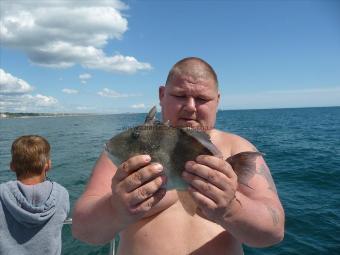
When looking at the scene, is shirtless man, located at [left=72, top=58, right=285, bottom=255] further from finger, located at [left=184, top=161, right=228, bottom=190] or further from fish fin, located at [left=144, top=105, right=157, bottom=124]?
fish fin, located at [left=144, top=105, right=157, bottom=124]

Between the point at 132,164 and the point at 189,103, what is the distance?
1.51 m

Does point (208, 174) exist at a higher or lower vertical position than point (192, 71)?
lower

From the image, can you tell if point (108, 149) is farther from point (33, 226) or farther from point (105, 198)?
point (33, 226)

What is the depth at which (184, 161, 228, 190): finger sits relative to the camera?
2.24 meters

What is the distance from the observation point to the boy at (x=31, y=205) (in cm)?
434

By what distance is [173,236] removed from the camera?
12.2 feet

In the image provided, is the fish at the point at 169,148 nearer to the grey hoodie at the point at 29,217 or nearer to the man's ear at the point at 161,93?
the man's ear at the point at 161,93

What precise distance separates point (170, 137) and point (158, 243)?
1.76 meters

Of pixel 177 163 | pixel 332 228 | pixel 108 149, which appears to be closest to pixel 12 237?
pixel 108 149

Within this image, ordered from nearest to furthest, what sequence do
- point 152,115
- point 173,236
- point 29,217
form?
point 152,115
point 173,236
point 29,217

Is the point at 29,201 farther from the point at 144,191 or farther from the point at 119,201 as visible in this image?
the point at 144,191

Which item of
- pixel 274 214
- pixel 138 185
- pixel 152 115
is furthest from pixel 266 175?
pixel 138 185

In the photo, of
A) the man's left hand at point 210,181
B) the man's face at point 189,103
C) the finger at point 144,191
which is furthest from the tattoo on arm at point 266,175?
the finger at point 144,191

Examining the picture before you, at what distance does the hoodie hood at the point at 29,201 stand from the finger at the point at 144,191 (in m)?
2.74
